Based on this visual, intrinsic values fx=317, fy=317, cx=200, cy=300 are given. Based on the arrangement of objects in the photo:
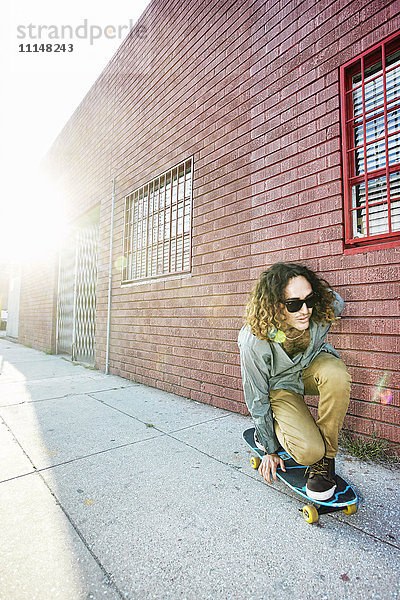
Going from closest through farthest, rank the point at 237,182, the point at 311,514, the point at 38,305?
1. the point at 311,514
2. the point at 237,182
3. the point at 38,305

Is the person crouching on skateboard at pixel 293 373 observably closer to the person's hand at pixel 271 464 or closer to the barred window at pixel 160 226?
the person's hand at pixel 271 464

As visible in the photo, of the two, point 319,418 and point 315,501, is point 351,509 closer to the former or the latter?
point 315,501

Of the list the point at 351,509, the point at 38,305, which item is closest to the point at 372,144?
the point at 351,509

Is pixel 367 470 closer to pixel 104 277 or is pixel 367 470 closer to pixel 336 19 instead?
pixel 336 19

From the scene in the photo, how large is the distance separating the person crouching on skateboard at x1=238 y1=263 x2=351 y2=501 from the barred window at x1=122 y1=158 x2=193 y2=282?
Answer: 8.51 ft

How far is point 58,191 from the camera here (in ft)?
32.1

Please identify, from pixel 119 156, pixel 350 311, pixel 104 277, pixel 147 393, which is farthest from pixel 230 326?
pixel 119 156

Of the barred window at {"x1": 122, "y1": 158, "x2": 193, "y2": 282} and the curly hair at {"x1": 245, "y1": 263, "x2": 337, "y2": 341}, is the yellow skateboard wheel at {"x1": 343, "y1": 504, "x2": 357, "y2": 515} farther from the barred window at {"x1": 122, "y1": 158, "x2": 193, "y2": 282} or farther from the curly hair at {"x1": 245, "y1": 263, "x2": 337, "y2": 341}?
the barred window at {"x1": 122, "y1": 158, "x2": 193, "y2": 282}

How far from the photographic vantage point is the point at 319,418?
1926 mm

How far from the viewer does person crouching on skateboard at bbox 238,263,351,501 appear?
183 centimetres

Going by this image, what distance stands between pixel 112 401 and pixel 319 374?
2.97 meters

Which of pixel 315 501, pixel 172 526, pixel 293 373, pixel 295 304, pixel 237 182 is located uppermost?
pixel 237 182

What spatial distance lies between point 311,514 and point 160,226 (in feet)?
14.9

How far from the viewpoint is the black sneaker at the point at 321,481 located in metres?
1.66
